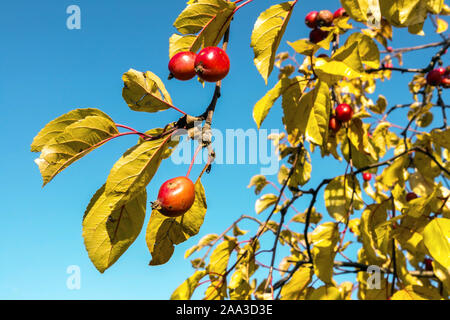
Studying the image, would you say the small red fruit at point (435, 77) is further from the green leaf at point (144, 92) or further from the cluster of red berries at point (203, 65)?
the green leaf at point (144, 92)

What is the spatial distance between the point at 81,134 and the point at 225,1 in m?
0.53

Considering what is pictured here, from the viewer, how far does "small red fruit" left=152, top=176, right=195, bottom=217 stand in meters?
0.75

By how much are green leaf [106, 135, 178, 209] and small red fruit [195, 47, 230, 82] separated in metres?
0.18

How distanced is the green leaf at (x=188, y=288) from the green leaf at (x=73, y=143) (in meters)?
0.86

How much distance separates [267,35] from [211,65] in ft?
0.67

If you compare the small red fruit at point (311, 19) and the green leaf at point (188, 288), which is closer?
the green leaf at point (188, 288)

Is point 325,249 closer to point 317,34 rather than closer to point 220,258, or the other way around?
point 220,258

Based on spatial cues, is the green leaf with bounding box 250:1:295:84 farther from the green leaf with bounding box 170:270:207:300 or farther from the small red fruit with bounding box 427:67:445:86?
the small red fruit with bounding box 427:67:445:86

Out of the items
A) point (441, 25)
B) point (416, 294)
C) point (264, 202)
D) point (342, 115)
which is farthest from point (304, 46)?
point (441, 25)

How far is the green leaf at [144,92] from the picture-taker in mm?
817

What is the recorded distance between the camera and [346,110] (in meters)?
1.76

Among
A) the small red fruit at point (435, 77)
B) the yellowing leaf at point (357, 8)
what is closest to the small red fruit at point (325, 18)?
the small red fruit at point (435, 77)
